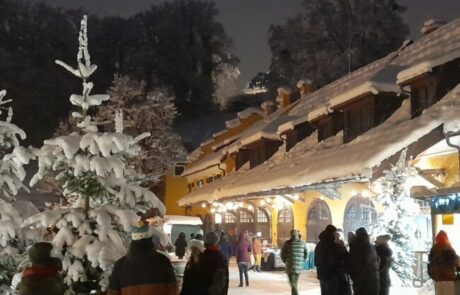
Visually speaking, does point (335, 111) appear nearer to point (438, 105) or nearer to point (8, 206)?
point (438, 105)

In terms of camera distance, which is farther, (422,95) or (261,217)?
(261,217)

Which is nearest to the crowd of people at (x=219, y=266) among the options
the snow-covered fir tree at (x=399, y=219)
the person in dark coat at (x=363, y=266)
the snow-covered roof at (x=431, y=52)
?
the person in dark coat at (x=363, y=266)

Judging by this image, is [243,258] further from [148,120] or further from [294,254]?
[148,120]

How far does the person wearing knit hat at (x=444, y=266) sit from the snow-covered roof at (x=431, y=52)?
6.00m

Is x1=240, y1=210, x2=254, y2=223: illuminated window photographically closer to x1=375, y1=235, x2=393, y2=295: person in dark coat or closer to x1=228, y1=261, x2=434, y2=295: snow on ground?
x1=228, y1=261, x2=434, y2=295: snow on ground

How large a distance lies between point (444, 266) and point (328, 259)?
1.96m

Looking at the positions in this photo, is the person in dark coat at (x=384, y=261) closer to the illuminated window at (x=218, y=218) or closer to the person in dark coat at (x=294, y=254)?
the person in dark coat at (x=294, y=254)

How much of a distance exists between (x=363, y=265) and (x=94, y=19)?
58765 mm

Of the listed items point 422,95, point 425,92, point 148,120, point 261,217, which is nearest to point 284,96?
point 261,217

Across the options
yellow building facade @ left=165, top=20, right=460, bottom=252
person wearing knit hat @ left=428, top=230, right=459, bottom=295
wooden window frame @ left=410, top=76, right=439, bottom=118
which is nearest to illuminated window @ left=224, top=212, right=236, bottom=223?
yellow building facade @ left=165, top=20, right=460, bottom=252

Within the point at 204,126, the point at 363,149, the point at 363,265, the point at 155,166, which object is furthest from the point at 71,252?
the point at 204,126

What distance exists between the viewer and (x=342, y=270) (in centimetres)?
1197

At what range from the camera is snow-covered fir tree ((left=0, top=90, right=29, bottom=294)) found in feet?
32.5

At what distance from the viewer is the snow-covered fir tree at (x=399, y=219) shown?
16469mm
